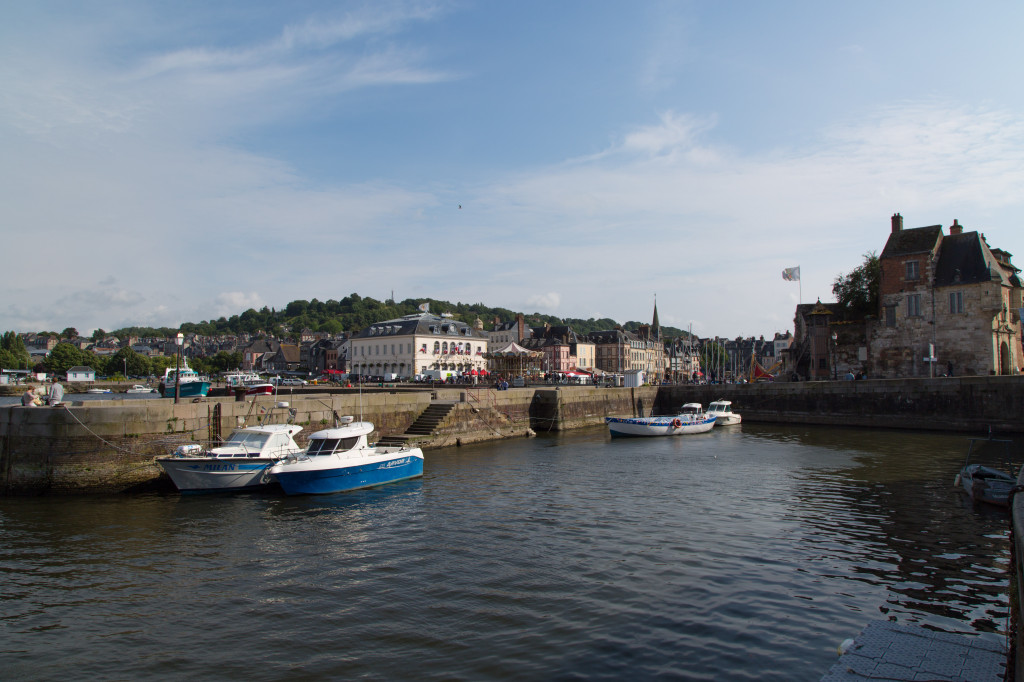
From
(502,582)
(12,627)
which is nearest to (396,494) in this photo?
(502,582)

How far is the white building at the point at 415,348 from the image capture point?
82.6m

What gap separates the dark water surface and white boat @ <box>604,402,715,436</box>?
A: 1819 cm

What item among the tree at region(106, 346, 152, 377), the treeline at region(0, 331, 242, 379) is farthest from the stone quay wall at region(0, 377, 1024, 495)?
the tree at region(106, 346, 152, 377)

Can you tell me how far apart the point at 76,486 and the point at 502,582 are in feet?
54.4

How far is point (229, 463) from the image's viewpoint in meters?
21.1

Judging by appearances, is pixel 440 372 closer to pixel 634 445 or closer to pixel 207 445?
pixel 634 445

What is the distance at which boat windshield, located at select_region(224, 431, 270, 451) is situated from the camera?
73.0 feet

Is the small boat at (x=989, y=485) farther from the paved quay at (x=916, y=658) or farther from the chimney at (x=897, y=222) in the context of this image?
the chimney at (x=897, y=222)

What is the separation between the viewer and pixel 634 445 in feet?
121

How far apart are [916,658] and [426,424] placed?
2846 cm

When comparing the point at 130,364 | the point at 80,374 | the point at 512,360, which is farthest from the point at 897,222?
the point at 130,364

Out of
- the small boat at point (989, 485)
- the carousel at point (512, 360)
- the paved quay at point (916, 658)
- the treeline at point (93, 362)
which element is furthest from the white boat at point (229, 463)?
the treeline at point (93, 362)

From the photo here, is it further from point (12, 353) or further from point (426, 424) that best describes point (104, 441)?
point (12, 353)

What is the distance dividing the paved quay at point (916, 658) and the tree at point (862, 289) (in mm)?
55227
